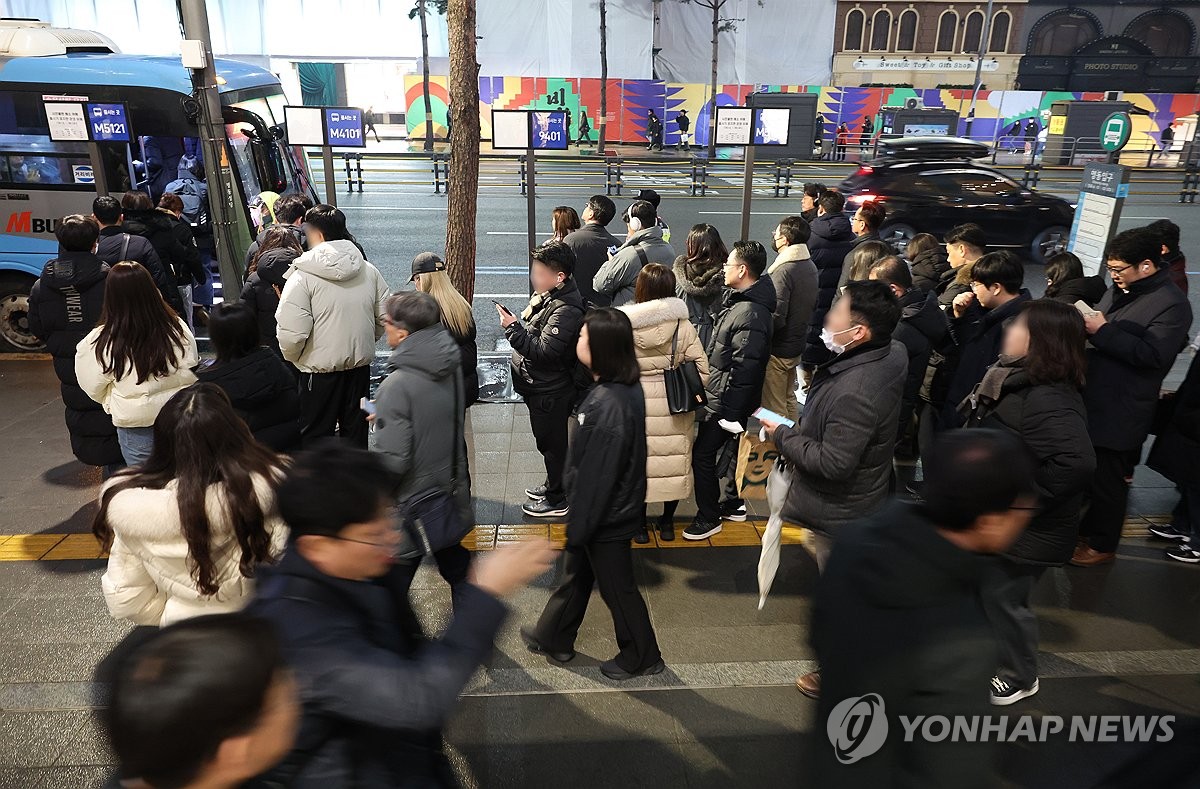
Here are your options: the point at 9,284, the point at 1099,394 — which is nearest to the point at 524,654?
the point at 1099,394

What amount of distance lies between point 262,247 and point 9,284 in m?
4.32

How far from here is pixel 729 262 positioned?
480cm

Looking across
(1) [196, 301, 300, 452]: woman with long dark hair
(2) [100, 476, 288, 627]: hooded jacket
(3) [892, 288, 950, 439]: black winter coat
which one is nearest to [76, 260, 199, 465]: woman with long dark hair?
(1) [196, 301, 300, 452]: woman with long dark hair

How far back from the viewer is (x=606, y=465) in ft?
11.1

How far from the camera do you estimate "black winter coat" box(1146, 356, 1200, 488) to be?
457 centimetres

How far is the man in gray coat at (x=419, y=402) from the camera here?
345 centimetres

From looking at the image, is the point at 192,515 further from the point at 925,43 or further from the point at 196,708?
the point at 925,43

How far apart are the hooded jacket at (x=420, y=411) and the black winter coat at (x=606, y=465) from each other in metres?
0.57

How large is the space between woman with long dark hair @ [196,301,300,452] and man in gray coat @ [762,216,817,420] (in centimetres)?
322

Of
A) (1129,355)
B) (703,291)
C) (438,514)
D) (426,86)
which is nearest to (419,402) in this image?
(438,514)

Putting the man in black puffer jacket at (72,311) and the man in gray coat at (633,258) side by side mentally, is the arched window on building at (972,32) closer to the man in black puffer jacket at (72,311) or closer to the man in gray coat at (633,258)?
the man in gray coat at (633,258)

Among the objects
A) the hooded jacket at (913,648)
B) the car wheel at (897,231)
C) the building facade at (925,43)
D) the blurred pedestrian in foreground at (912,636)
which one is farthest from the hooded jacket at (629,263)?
the building facade at (925,43)

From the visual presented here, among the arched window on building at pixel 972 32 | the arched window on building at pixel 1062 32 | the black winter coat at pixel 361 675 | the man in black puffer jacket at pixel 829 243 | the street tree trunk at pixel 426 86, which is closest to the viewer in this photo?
the black winter coat at pixel 361 675

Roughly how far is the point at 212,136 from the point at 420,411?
15.5ft
